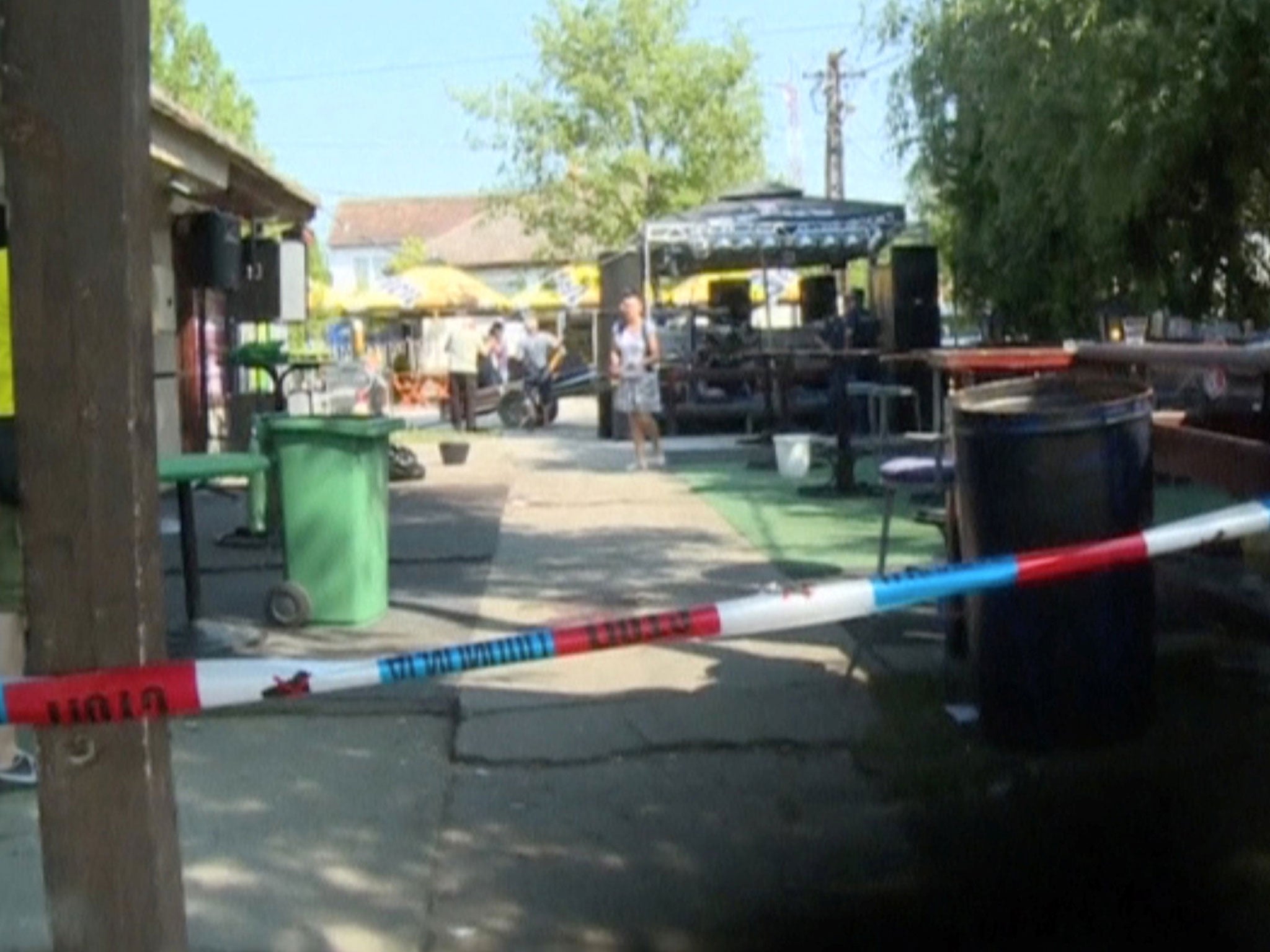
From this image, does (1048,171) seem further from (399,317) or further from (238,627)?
(399,317)

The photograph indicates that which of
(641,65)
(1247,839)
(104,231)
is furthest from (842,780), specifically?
(641,65)

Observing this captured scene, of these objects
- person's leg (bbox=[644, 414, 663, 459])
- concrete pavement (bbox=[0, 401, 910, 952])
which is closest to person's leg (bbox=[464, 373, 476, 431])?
person's leg (bbox=[644, 414, 663, 459])

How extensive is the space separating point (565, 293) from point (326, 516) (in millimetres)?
33761

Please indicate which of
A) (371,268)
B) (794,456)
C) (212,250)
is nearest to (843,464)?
(794,456)

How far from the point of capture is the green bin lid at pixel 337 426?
1011 cm

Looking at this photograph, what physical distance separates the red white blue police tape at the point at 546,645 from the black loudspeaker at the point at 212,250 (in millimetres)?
13463

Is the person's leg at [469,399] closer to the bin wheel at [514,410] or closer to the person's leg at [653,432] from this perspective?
the bin wheel at [514,410]

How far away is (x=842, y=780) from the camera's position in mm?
6871

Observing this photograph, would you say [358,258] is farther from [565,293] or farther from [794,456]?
[794,456]

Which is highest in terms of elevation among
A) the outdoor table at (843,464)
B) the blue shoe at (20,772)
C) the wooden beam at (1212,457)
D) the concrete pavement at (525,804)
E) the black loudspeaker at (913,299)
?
the black loudspeaker at (913,299)

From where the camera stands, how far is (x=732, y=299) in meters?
30.4

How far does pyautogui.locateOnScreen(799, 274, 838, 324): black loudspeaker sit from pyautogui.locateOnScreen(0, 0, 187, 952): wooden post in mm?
25242

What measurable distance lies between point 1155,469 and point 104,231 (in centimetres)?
527

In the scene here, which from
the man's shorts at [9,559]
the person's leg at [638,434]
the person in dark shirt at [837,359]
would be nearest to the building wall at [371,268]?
the person in dark shirt at [837,359]
